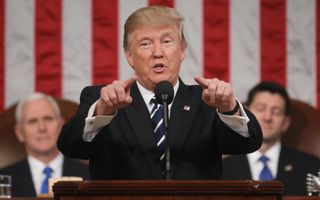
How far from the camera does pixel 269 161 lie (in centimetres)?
598

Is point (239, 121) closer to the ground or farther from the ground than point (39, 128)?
farther from the ground

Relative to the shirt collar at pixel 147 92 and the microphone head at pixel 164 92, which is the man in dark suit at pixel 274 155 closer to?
the shirt collar at pixel 147 92

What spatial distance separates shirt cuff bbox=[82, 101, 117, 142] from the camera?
3.14 m

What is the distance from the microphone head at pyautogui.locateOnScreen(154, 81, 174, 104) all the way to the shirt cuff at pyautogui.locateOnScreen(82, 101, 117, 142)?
18 cm

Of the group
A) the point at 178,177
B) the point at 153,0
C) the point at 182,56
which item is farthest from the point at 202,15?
the point at 178,177

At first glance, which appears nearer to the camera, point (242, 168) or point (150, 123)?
point (150, 123)

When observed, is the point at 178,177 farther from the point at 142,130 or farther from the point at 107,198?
the point at 107,198

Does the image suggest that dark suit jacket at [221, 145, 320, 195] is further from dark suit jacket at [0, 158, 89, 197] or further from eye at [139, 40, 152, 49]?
eye at [139, 40, 152, 49]

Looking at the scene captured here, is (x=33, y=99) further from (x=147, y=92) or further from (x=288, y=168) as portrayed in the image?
(x=147, y=92)

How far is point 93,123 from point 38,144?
288 centimetres

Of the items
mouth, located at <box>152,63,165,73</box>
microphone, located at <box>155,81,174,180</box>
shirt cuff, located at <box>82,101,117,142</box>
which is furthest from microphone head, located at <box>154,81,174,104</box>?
mouth, located at <box>152,63,165,73</box>

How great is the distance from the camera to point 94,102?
3.35 meters

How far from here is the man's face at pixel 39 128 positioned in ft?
19.5

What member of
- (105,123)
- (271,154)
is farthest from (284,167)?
(105,123)
